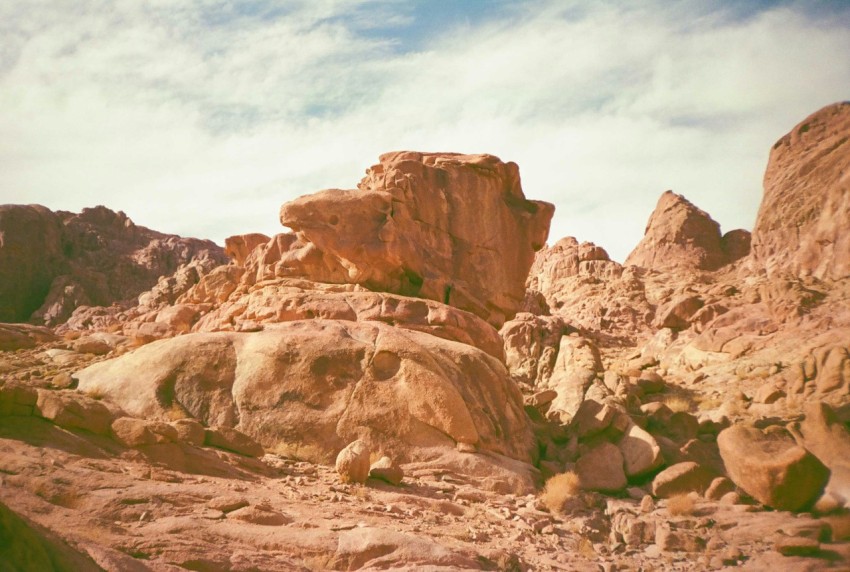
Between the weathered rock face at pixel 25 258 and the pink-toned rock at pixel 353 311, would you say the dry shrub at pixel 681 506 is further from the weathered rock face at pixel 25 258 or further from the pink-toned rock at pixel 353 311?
the weathered rock face at pixel 25 258

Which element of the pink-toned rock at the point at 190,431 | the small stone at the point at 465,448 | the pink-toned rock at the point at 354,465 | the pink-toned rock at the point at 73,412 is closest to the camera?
the pink-toned rock at the point at 73,412

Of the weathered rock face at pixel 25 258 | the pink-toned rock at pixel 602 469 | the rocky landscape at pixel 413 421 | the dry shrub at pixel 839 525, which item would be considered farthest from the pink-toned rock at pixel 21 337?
the weathered rock face at pixel 25 258

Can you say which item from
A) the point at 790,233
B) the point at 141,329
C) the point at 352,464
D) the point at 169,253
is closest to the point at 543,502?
the point at 352,464

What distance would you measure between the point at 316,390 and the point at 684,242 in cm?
4944

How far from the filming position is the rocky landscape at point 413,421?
901 centimetres

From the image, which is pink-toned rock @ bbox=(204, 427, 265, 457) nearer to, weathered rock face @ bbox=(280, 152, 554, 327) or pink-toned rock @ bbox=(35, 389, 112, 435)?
pink-toned rock @ bbox=(35, 389, 112, 435)

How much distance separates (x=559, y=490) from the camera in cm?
1362

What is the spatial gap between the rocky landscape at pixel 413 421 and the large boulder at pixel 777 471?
A: 4 centimetres

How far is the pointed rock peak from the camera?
56000mm

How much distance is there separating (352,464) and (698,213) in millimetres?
54557

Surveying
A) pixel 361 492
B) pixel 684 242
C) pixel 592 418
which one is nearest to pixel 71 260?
pixel 592 418

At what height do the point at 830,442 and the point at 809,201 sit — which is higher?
the point at 809,201

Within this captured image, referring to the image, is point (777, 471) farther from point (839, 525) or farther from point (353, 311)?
point (353, 311)

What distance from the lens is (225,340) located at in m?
15.4
